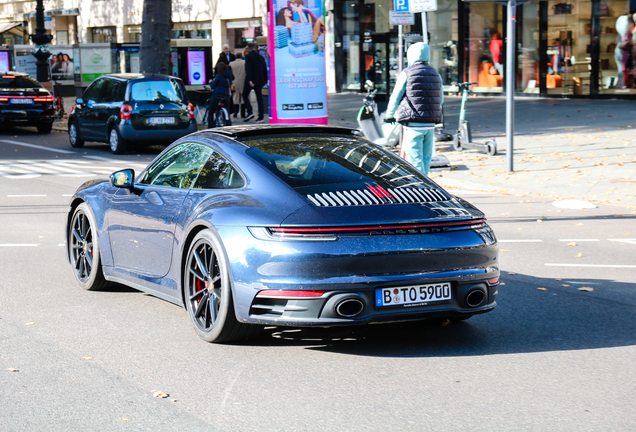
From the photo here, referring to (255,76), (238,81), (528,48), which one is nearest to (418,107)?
(255,76)

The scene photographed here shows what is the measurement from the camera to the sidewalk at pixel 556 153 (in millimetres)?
13205

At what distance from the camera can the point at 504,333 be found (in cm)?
587

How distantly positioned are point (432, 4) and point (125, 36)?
108 feet

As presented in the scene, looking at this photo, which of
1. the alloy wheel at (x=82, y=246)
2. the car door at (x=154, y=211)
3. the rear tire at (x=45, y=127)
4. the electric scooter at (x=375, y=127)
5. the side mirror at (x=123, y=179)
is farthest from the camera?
the rear tire at (x=45, y=127)

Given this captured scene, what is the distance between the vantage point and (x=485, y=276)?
18.0ft

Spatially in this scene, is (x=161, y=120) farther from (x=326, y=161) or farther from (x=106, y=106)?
(x=326, y=161)

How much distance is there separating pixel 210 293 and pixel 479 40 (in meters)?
26.5

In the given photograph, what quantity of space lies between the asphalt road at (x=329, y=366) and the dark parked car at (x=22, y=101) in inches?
660

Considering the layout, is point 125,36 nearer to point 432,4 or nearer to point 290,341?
point 432,4

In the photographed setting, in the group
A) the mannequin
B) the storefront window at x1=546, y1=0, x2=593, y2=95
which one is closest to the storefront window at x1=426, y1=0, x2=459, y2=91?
the storefront window at x1=546, y1=0, x2=593, y2=95

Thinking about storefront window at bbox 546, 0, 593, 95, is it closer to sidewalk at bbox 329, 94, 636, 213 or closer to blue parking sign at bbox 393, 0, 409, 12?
sidewalk at bbox 329, 94, 636, 213

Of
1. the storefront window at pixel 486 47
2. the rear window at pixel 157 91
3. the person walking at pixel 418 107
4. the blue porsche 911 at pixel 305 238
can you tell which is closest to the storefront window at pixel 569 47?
the storefront window at pixel 486 47

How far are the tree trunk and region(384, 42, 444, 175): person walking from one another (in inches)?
607

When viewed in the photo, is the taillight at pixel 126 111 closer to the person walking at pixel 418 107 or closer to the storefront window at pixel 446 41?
the person walking at pixel 418 107
